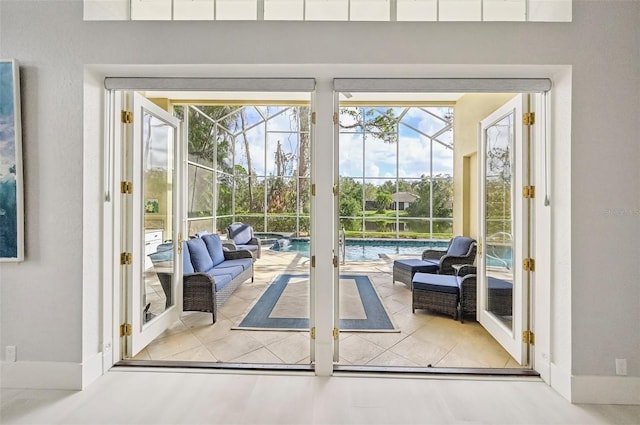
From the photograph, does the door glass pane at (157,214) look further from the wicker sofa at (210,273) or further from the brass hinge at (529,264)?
the brass hinge at (529,264)

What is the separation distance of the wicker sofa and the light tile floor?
0.24 meters

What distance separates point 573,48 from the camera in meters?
2.20

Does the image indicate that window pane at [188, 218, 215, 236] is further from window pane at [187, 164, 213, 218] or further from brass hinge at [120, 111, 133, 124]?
brass hinge at [120, 111, 133, 124]

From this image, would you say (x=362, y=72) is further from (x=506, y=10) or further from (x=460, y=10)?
(x=506, y=10)

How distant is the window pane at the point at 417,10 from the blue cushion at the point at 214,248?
3.89 m

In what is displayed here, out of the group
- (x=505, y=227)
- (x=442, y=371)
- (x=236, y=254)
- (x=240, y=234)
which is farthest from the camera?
(x=240, y=234)

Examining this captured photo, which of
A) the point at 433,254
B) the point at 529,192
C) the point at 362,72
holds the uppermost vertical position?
the point at 362,72

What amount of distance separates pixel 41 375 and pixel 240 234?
4273 millimetres

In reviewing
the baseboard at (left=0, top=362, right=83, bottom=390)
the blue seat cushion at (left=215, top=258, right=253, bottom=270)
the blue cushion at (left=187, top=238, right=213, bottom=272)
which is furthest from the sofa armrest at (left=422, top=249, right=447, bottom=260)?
the baseboard at (left=0, top=362, right=83, bottom=390)

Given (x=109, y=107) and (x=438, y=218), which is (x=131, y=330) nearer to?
(x=109, y=107)

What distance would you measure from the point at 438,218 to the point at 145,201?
8937 millimetres

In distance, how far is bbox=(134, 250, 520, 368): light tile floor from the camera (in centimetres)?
275

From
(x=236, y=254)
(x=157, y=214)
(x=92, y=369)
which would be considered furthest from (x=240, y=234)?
(x=92, y=369)

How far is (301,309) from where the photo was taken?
13.5 ft
